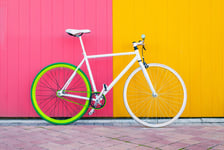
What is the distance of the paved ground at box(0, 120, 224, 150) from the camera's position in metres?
2.31

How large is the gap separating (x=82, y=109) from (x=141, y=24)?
4.38ft

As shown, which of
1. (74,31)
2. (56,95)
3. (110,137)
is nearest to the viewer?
(110,137)

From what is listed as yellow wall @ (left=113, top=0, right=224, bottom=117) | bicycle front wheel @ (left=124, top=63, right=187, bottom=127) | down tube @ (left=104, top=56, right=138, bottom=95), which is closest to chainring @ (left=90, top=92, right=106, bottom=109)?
down tube @ (left=104, top=56, right=138, bottom=95)

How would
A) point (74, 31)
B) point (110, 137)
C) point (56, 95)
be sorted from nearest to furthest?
point (110, 137) < point (74, 31) < point (56, 95)

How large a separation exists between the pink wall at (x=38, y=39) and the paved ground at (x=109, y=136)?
0.56 m

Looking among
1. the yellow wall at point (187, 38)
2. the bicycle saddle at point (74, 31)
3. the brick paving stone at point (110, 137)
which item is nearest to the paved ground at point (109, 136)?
the brick paving stone at point (110, 137)

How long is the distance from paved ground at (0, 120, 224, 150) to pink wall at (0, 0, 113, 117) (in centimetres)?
56

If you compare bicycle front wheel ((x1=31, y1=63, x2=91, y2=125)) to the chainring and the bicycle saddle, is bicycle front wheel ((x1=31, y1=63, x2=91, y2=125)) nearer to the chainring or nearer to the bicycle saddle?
the chainring

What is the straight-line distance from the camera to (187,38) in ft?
11.1

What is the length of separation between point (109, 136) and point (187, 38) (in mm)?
1673

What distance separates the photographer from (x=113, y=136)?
8.63 feet

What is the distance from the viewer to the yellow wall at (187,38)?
337cm

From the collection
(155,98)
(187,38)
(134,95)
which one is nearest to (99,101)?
(134,95)

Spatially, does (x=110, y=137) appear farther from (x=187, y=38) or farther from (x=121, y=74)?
(x=187, y=38)
